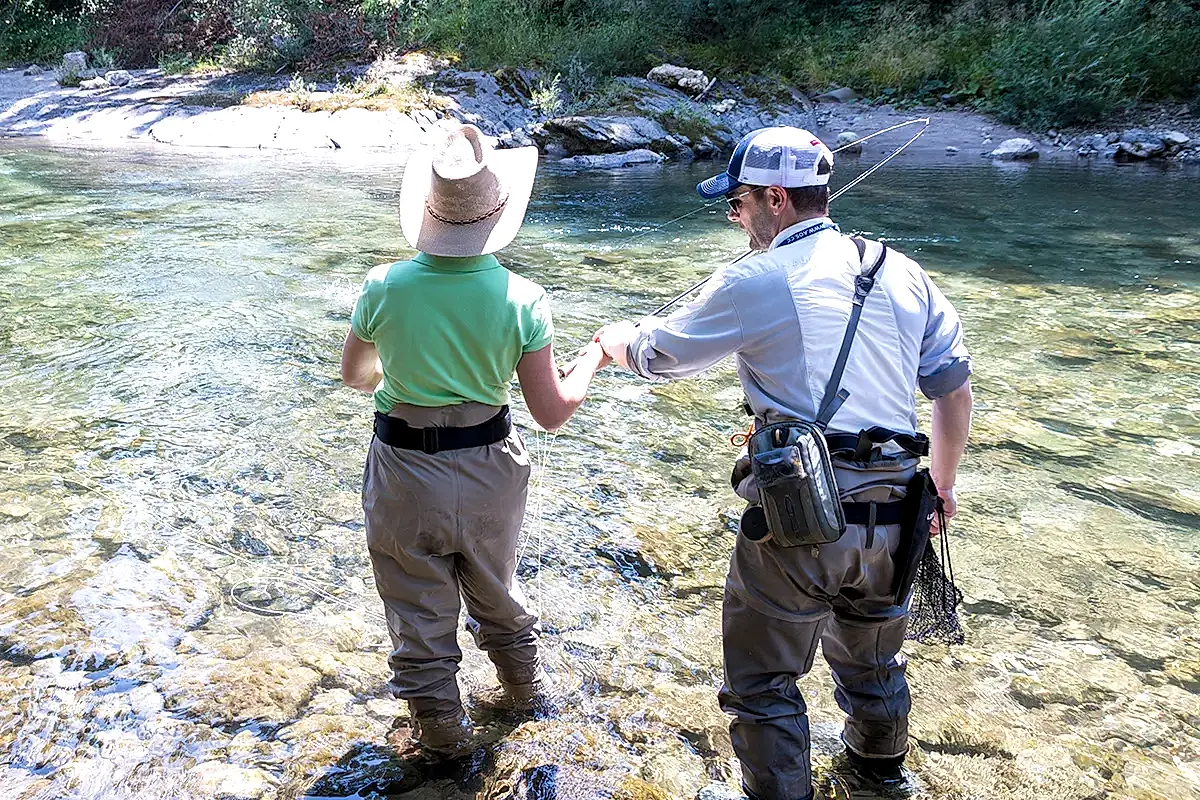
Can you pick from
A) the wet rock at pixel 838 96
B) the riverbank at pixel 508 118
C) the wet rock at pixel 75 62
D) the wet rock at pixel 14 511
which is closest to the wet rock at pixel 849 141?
the riverbank at pixel 508 118

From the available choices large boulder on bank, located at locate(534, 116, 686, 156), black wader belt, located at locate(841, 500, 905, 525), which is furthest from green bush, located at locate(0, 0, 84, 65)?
black wader belt, located at locate(841, 500, 905, 525)

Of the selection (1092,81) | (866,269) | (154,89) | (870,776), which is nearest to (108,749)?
(870,776)

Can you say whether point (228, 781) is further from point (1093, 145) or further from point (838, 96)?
point (838, 96)

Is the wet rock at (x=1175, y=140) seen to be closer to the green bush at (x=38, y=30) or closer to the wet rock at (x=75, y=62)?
the wet rock at (x=75, y=62)

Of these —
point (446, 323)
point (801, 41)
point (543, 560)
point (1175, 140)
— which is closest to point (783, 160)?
point (446, 323)

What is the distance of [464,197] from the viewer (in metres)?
2.54

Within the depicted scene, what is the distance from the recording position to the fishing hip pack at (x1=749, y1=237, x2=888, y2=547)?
7.78 ft

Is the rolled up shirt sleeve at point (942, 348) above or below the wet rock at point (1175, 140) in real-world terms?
above

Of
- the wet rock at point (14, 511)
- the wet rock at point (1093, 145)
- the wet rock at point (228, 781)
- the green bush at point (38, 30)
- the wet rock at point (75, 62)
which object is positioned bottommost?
the wet rock at point (228, 781)

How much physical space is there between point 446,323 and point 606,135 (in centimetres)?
1933

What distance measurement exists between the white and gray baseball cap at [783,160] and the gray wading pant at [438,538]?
101 cm

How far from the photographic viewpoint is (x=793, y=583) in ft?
8.32

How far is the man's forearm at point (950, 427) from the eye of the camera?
9.37 ft

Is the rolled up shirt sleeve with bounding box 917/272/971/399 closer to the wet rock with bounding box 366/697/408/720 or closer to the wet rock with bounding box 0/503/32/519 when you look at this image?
the wet rock with bounding box 366/697/408/720
